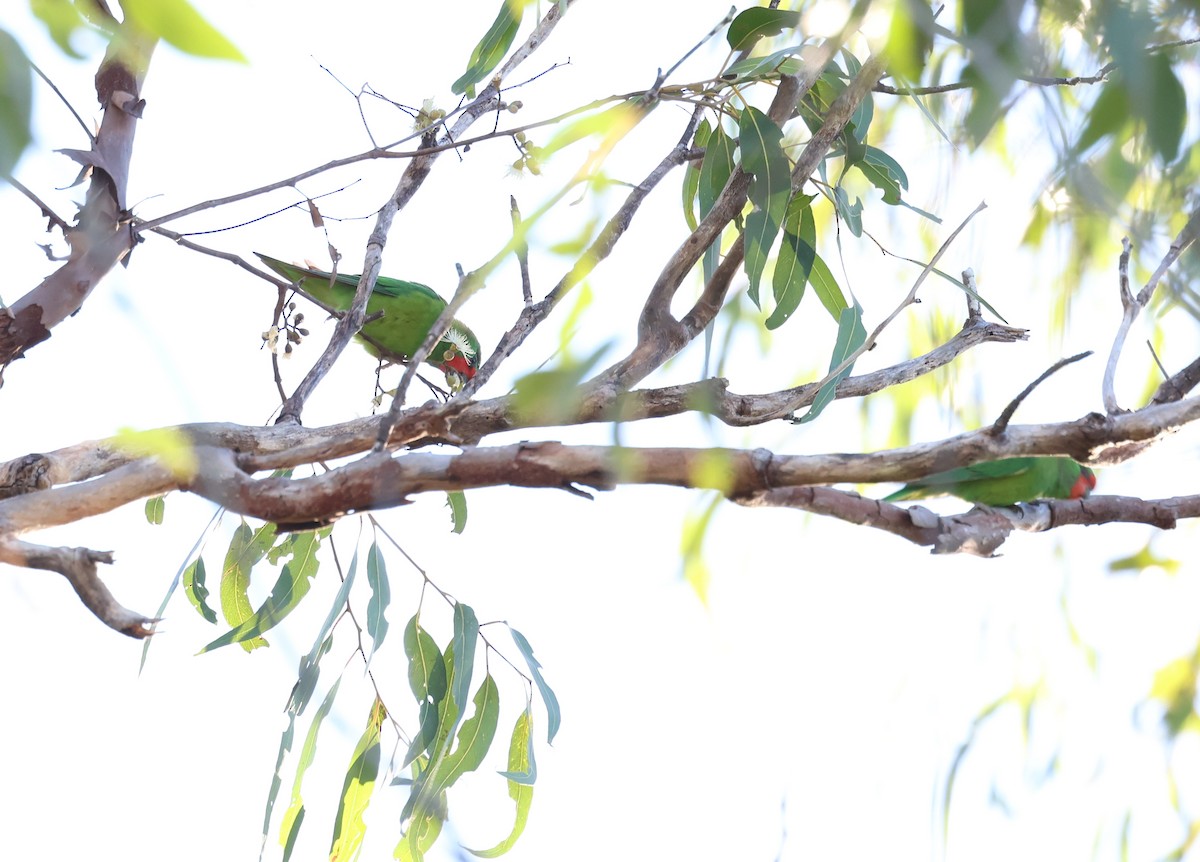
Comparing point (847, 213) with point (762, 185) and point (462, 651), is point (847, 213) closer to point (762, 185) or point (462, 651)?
point (762, 185)

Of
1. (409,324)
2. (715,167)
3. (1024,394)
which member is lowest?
(1024,394)

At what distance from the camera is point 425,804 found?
155cm

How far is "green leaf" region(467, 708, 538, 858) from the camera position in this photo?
1593 mm

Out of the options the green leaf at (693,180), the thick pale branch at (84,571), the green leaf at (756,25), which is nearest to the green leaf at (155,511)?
the thick pale branch at (84,571)

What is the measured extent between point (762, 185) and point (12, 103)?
3.26 feet

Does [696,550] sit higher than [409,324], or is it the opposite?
[409,324]

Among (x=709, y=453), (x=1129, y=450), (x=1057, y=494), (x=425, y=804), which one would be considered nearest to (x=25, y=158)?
(x=709, y=453)

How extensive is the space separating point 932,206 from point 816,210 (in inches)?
38.7

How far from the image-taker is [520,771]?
1.75 meters

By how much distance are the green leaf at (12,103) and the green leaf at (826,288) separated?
1242 millimetres

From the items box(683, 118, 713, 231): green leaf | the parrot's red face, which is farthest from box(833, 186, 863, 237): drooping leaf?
the parrot's red face

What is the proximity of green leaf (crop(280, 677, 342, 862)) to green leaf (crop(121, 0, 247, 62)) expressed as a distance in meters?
1.32

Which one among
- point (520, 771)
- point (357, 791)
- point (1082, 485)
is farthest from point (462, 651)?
point (1082, 485)

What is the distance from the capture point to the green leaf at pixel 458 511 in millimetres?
1994
